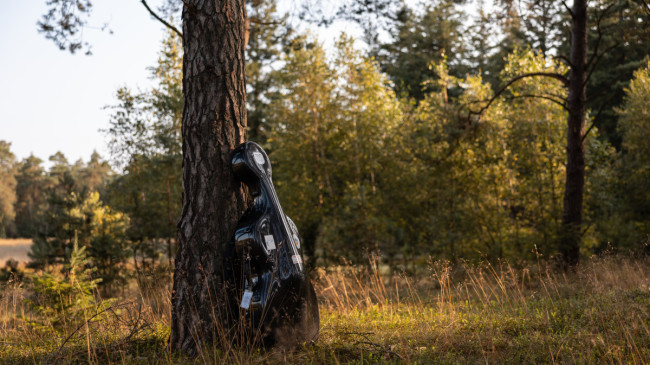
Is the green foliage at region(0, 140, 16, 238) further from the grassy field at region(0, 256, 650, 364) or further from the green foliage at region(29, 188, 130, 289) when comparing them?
the grassy field at region(0, 256, 650, 364)

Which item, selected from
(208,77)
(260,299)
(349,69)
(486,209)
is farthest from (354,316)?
(349,69)

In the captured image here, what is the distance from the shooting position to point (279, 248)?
3.40 m

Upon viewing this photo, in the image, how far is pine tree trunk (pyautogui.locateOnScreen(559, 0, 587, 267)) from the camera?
8.20 m

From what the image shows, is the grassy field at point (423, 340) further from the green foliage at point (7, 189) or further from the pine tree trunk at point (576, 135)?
the green foliage at point (7, 189)

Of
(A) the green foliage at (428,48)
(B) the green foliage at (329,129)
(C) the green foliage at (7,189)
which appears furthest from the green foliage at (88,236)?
(C) the green foliage at (7,189)

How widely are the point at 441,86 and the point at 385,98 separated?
70.7 inches

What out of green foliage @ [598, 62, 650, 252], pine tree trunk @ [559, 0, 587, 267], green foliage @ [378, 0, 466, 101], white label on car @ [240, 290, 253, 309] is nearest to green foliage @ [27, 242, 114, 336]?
white label on car @ [240, 290, 253, 309]

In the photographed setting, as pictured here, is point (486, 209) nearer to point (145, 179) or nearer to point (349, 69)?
point (349, 69)

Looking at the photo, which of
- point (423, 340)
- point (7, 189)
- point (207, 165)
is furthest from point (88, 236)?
point (7, 189)

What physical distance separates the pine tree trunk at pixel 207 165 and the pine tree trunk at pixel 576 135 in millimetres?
6891

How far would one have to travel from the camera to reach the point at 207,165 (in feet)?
11.7

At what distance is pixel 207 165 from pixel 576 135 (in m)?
7.37

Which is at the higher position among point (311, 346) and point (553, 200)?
point (553, 200)

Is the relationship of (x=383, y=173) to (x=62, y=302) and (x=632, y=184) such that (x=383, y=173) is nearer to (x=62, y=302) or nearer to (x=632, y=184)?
(x=632, y=184)
